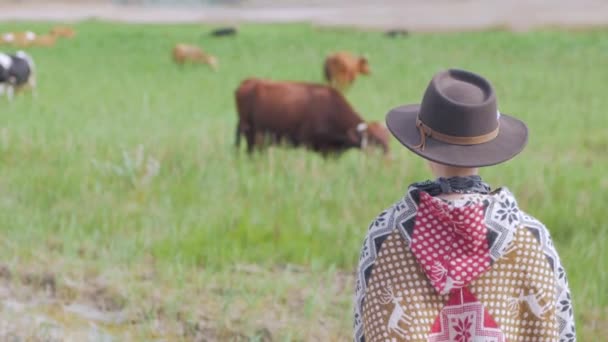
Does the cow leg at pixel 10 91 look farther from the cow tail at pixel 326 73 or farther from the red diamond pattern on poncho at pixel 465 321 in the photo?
the red diamond pattern on poncho at pixel 465 321

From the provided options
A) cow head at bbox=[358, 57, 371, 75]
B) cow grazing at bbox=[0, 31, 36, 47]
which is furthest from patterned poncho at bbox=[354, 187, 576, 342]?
cow grazing at bbox=[0, 31, 36, 47]

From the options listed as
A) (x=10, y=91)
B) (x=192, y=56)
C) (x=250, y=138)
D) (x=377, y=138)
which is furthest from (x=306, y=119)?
(x=192, y=56)

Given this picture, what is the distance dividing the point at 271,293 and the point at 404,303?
191cm

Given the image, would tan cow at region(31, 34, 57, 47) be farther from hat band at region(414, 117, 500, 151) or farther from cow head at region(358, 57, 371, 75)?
hat band at region(414, 117, 500, 151)

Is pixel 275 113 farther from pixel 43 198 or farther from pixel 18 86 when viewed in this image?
pixel 18 86

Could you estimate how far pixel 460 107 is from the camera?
1.98 meters

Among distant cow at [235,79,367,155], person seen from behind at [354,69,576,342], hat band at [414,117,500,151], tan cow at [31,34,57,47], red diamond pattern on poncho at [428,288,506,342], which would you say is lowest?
tan cow at [31,34,57,47]

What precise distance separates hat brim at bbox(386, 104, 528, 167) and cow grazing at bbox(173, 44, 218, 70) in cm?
1420

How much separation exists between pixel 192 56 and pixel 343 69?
3.80 meters

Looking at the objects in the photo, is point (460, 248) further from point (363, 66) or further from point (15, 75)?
point (363, 66)

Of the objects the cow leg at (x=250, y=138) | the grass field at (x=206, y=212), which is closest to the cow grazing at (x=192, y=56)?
the grass field at (x=206, y=212)

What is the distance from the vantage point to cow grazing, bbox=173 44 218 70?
16.4 metres

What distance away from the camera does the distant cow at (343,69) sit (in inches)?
558

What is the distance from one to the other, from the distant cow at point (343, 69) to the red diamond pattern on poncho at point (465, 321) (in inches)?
473
